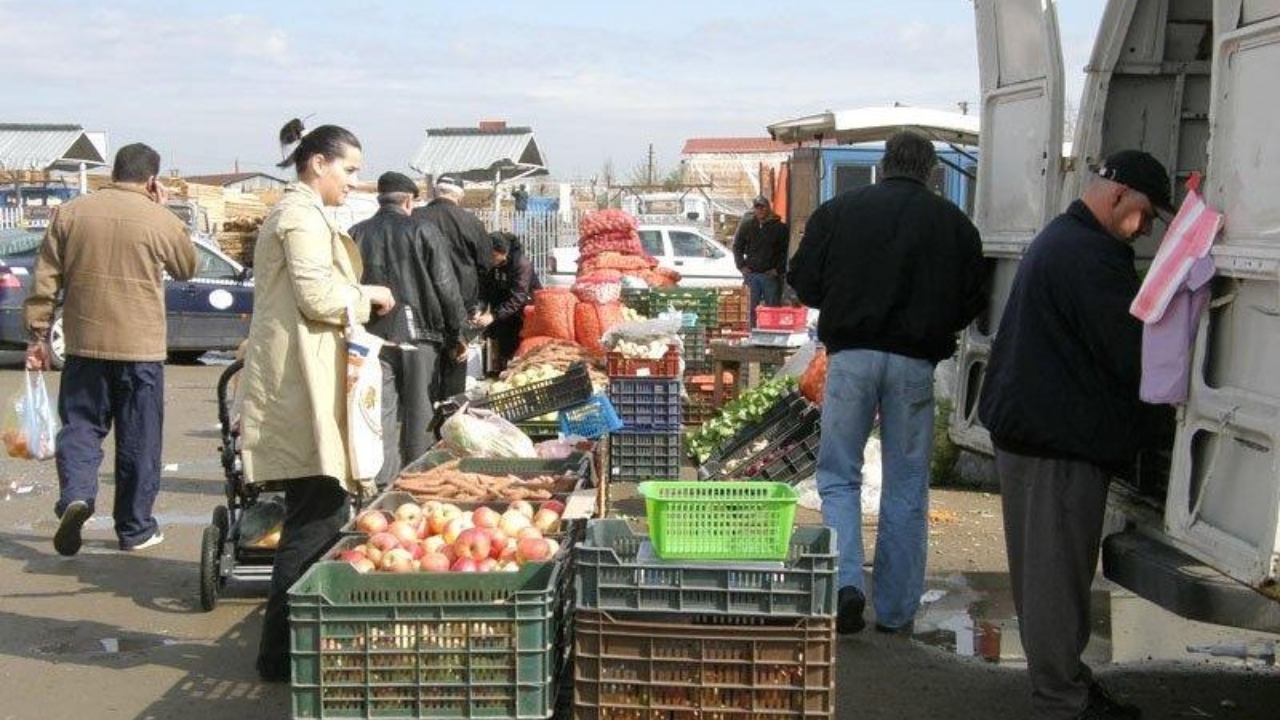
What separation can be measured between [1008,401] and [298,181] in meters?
2.86

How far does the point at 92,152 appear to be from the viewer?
3941 cm

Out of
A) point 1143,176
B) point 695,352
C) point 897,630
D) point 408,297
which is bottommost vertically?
point 897,630

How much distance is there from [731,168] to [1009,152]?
47.6 m

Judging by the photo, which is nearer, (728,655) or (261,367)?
(728,655)

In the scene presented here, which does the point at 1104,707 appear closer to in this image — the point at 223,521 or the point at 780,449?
the point at 223,521

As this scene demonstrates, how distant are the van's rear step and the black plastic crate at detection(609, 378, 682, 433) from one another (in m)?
5.13

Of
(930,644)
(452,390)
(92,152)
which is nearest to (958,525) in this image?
(930,644)

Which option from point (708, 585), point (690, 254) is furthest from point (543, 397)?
point (690, 254)

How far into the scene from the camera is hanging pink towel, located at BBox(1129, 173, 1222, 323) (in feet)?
14.7

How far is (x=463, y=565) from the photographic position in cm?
497

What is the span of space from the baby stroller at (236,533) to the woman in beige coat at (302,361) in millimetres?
1101

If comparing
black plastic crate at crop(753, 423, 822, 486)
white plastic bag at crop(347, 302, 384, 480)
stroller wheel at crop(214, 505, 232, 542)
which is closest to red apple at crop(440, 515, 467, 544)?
white plastic bag at crop(347, 302, 384, 480)

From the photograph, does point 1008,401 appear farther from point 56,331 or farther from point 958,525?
point 56,331

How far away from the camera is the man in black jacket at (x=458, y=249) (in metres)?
9.51
